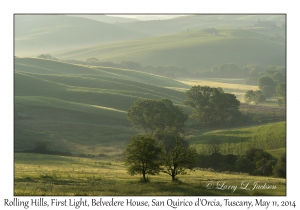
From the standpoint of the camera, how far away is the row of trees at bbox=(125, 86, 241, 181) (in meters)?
43.0

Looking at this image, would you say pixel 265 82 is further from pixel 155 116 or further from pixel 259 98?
pixel 155 116

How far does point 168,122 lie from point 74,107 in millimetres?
30151

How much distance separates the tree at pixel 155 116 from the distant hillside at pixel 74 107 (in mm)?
2876

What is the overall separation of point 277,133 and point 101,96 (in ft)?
191

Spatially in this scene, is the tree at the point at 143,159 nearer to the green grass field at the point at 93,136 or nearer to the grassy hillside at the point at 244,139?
the green grass field at the point at 93,136

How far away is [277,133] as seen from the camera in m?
80.1

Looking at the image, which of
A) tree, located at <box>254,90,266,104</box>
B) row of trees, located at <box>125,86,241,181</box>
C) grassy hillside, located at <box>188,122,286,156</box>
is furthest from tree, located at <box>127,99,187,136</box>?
tree, located at <box>254,90,266,104</box>

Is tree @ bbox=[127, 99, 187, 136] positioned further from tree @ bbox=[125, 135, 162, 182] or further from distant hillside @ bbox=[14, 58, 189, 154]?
tree @ bbox=[125, 135, 162, 182]

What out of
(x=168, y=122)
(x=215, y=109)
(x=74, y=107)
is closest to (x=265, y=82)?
(x=215, y=109)

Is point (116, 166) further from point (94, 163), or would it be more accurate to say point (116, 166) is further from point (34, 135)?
point (34, 135)

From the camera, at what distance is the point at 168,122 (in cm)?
8506

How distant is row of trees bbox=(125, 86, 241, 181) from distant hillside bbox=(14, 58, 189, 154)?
430 cm

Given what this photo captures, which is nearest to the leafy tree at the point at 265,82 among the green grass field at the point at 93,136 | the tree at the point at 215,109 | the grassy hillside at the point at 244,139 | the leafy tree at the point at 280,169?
the green grass field at the point at 93,136

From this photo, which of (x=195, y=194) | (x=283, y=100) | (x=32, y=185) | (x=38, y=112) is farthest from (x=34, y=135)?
(x=283, y=100)
